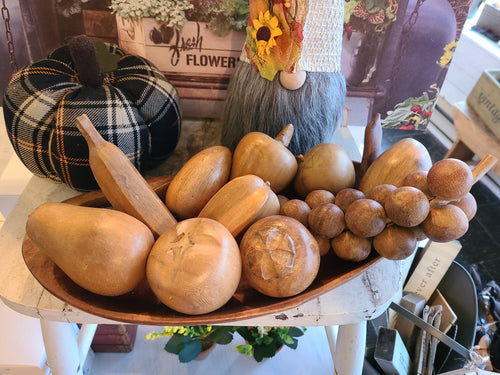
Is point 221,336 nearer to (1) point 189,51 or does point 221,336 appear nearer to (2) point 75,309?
(2) point 75,309

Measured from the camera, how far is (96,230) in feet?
1.27

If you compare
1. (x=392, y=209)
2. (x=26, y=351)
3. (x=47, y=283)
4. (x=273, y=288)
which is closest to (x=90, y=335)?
(x=26, y=351)

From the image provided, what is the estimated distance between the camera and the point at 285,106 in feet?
1.92

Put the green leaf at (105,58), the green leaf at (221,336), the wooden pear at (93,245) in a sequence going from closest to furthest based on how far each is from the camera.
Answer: the wooden pear at (93,245) → the green leaf at (105,58) → the green leaf at (221,336)

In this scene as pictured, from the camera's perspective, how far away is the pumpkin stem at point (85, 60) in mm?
519

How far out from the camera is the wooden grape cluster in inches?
15.4

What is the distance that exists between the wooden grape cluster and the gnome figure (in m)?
0.19

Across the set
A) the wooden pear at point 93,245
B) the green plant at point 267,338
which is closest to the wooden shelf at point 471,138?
the green plant at point 267,338

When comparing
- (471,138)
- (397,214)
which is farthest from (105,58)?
(471,138)

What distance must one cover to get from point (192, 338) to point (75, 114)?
484 mm

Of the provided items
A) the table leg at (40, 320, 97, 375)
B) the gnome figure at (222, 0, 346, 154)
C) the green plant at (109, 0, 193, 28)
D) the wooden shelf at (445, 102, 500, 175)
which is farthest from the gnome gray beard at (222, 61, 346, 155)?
the wooden shelf at (445, 102, 500, 175)

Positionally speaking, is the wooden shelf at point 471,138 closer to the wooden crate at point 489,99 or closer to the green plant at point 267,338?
the wooden crate at point 489,99

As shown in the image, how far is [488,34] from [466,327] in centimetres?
118

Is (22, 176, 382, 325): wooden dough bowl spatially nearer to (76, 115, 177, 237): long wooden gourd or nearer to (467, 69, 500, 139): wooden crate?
(76, 115, 177, 237): long wooden gourd
